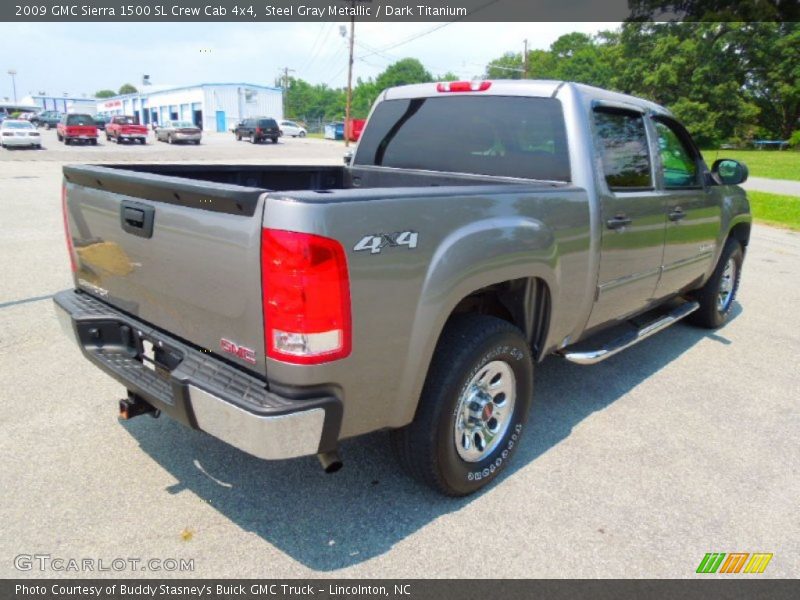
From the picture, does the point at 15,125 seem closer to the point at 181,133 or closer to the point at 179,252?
the point at 181,133

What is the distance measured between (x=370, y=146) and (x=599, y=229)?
6.43 feet

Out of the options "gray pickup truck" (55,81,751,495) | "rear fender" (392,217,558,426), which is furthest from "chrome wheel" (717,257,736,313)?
"rear fender" (392,217,558,426)

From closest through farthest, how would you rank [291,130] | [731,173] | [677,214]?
[677,214] < [731,173] < [291,130]

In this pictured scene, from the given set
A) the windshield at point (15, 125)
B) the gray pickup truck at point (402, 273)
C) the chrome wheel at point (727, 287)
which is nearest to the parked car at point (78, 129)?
the windshield at point (15, 125)

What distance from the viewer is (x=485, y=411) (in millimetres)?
2918

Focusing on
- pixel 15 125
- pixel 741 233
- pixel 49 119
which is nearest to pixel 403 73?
pixel 49 119

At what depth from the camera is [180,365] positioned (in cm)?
240

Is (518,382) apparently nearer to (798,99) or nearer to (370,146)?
(370,146)

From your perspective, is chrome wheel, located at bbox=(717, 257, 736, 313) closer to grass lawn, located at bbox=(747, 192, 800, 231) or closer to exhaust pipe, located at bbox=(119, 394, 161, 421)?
exhaust pipe, located at bbox=(119, 394, 161, 421)

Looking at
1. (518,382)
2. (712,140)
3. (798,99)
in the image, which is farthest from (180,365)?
(798,99)

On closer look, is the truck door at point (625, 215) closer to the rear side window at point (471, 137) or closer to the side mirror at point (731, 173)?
the rear side window at point (471, 137)

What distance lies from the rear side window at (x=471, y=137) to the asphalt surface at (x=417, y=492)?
1607 millimetres

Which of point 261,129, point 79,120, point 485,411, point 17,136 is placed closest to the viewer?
point 485,411

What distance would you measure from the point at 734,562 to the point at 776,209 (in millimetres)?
14925
